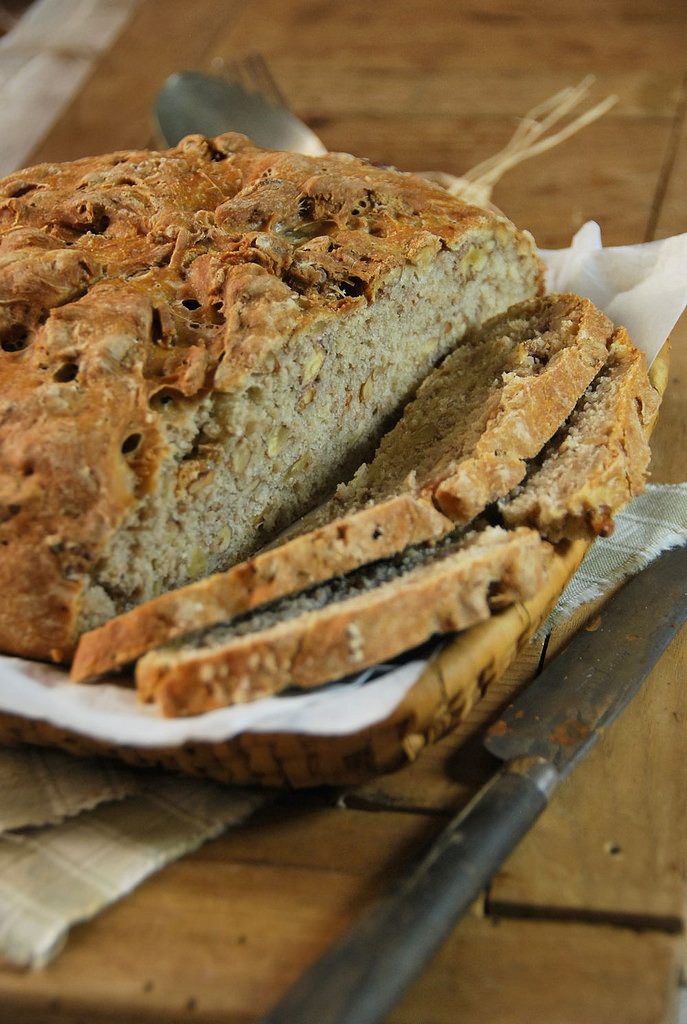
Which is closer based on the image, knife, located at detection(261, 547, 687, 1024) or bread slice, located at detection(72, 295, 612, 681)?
knife, located at detection(261, 547, 687, 1024)

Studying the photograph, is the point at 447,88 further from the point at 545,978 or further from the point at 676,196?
the point at 545,978

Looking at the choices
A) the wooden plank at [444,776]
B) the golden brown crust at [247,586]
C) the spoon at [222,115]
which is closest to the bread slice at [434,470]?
the golden brown crust at [247,586]

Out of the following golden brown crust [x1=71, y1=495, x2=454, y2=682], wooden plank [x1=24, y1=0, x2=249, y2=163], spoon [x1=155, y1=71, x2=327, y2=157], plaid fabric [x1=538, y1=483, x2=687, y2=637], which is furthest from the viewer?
wooden plank [x1=24, y1=0, x2=249, y2=163]

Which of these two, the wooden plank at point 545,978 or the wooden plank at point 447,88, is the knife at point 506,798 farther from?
the wooden plank at point 447,88

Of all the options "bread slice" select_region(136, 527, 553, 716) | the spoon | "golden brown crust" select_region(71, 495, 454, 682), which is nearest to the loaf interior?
"golden brown crust" select_region(71, 495, 454, 682)

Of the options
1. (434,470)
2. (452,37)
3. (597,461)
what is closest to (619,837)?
(597,461)

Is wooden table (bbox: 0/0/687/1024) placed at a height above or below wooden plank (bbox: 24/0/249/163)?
below

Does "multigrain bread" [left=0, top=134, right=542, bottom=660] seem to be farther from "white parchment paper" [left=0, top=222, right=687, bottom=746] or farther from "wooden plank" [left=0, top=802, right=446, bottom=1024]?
"wooden plank" [left=0, top=802, right=446, bottom=1024]
